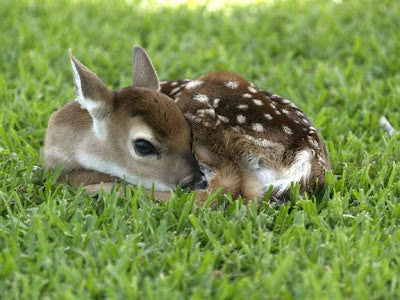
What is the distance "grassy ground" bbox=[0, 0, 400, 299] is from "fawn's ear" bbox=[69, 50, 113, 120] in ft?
1.69

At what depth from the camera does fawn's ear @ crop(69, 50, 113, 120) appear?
455cm

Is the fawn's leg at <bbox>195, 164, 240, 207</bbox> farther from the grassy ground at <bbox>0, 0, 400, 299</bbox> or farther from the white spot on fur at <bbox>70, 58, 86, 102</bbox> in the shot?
the white spot on fur at <bbox>70, 58, 86, 102</bbox>

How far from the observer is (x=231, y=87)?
4.95 m

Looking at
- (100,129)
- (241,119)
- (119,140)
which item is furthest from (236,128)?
(100,129)

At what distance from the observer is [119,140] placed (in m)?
4.73

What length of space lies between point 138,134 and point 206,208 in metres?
0.63

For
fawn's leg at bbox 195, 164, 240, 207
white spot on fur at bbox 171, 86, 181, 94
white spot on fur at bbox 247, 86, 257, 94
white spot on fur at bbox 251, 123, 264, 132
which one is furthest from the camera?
white spot on fur at bbox 171, 86, 181, 94

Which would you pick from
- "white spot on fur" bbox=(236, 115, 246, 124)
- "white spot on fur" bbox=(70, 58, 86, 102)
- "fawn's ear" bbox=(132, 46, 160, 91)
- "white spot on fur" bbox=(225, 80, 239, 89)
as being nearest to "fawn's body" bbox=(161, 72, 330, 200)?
"white spot on fur" bbox=(236, 115, 246, 124)

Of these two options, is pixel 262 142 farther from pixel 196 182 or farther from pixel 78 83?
pixel 78 83

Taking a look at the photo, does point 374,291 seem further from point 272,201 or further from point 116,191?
point 116,191

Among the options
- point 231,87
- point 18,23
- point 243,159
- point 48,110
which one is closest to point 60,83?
point 48,110

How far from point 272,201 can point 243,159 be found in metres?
0.30

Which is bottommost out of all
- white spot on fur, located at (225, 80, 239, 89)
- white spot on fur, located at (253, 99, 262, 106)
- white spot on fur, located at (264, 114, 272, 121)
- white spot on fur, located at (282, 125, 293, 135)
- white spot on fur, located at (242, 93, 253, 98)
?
white spot on fur, located at (282, 125, 293, 135)

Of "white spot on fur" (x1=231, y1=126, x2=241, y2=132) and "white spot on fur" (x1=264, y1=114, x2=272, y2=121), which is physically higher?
"white spot on fur" (x1=264, y1=114, x2=272, y2=121)
